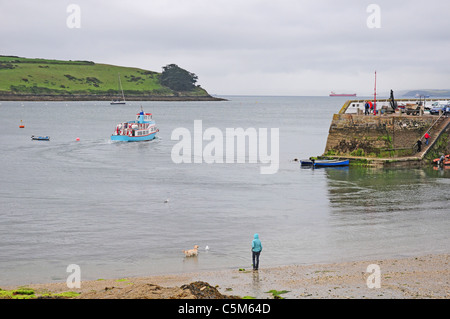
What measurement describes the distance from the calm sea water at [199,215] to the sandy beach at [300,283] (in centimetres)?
140

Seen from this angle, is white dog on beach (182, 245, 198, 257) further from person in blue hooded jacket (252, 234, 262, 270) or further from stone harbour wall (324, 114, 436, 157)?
stone harbour wall (324, 114, 436, 157)

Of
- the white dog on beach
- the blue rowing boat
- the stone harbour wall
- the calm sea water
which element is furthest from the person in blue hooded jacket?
the stone harbour wall

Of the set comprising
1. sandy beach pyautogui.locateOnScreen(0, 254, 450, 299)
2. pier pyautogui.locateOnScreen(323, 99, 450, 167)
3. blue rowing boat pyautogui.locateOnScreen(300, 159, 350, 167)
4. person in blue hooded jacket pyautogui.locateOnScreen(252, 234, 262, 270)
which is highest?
pier pyautogui.locateOnScreen(323, 99, 450, 167)

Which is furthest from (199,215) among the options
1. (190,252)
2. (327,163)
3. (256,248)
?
(327,163)

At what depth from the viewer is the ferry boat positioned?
265 ft

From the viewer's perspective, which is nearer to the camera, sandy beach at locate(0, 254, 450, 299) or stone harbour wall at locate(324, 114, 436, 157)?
sandy beach at locate(0, 254, 450, 299)

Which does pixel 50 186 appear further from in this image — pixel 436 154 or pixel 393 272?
pixel 436 154

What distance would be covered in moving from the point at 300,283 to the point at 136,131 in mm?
63926

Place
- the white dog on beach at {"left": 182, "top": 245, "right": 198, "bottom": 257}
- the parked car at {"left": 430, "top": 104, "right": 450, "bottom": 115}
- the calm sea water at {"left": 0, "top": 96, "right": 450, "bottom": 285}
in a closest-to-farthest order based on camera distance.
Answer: the white dog on beach at {"left": 182, "top": 245, "right": 198, "bottom": 257} < the calm sea water at {"left": 0, "top": 96, "right": 450, "bottom": 285} < the parked car at {"left": 430, "top": 104, "right": 450, "bottom": 115}

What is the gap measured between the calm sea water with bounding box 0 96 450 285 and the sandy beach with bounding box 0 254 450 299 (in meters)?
1.40

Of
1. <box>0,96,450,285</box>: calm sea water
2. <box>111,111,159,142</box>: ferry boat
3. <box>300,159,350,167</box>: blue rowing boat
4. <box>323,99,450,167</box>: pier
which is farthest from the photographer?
<box>111,111,159,142</box>: ferry boat

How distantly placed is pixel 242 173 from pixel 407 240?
24784mm

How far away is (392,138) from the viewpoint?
52281 mm
